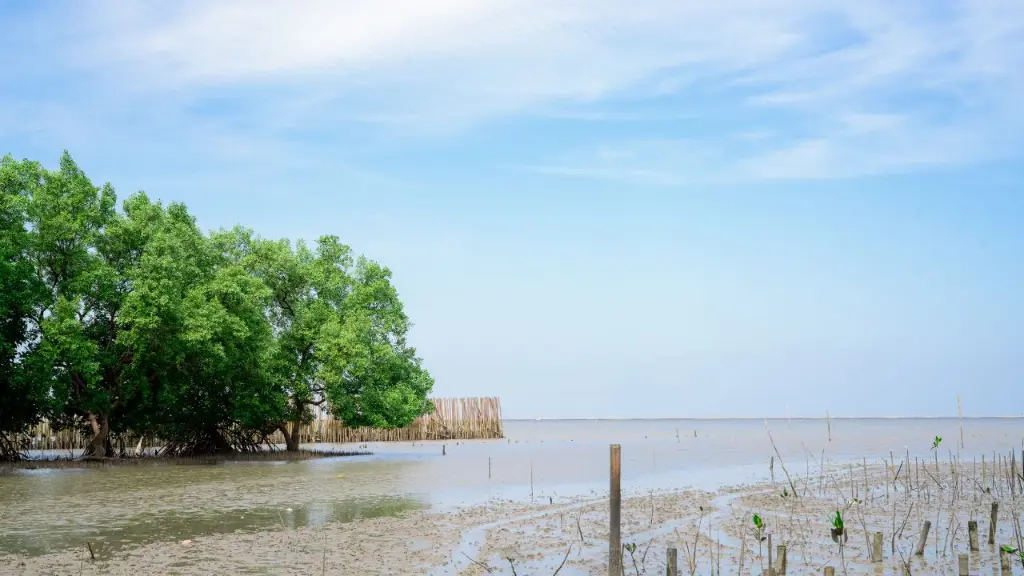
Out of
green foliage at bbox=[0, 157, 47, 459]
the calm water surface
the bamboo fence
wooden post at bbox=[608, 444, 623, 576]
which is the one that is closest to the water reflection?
the calm water surface

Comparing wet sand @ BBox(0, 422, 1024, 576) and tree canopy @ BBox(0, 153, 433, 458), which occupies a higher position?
tree canopy @ BBox(0, 153, 433, 458)

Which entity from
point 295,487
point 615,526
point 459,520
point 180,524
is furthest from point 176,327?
point 615,526

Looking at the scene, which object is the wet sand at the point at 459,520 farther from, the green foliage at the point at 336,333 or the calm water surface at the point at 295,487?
the green foliage at the point at 336,333

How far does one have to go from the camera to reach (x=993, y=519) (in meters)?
12.7

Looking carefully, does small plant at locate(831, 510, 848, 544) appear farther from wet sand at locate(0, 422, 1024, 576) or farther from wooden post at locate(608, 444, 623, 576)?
wooden post at locate(608, 444, 623, 576)

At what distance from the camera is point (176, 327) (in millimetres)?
29031

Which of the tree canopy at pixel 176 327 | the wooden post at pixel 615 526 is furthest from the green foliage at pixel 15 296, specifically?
the wooden post at pixel 615 526

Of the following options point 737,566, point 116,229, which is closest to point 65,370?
point 116,229

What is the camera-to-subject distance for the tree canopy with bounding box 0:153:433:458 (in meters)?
27.8

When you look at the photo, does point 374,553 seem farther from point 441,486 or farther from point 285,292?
point 285,292

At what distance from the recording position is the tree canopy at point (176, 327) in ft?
91.4

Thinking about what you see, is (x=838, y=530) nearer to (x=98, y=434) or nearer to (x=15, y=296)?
(x=15, y=296)

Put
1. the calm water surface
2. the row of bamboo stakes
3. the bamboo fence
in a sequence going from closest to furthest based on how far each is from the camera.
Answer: the row of bamboo stakes
the calm water surface
the bamboo fence

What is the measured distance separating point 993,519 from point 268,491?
15.0 metres
